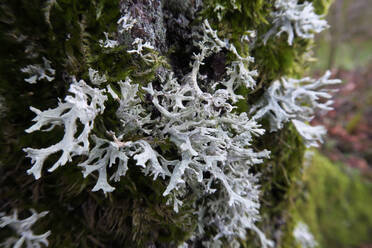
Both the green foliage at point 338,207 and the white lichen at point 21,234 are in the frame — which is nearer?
the white lichen at point 21,234

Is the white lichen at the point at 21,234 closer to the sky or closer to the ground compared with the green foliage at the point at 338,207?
closer to the ground

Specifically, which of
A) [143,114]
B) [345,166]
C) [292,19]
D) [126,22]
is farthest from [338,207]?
[126,22]

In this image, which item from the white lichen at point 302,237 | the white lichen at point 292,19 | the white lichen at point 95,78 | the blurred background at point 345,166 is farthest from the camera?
the blurred background at point 345,166

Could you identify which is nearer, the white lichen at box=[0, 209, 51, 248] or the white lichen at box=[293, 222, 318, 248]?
the white lichen at box=[0, 209, 51, 248]

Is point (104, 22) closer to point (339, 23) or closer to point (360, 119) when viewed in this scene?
point (360, 119)

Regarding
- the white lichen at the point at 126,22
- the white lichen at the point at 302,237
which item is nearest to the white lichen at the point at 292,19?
the white lichen at the point at 126,22

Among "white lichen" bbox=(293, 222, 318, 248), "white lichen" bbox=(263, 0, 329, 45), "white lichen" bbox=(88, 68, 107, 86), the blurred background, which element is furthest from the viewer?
the blurred background

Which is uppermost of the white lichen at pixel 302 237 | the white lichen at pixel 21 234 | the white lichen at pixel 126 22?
the white lichen at pixel 126 22

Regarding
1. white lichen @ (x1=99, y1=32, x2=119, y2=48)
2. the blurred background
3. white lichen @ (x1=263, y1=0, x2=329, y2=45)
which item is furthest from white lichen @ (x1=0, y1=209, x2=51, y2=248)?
the blurred background

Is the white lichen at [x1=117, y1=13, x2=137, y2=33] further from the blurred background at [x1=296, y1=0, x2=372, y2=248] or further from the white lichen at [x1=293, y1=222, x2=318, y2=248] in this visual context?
the white lichen at [x1=293, y1=222, x2=318, y2=248]

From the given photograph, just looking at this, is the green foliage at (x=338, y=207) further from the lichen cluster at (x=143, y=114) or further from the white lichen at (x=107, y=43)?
the white lichen at (x=107, y=43)
